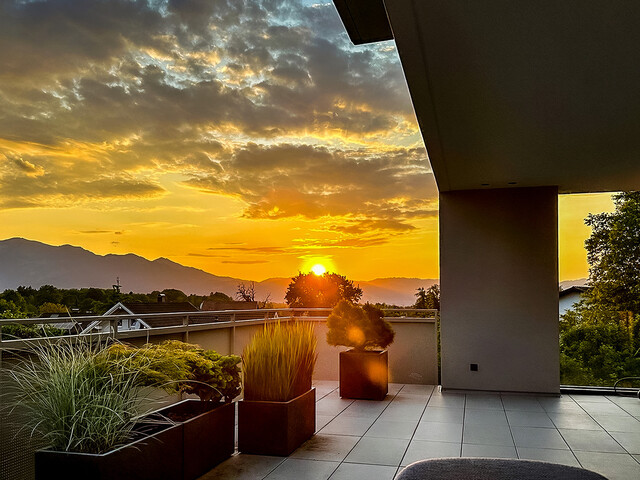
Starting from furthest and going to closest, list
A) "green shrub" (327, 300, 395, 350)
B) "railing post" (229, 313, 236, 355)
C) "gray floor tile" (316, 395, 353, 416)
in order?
1. "green shrub" (327, 300, 395, 350)
2. "railing post" (229, 313, 236, 355)
3. "gray floor tile" (316, 395, 353, 416)

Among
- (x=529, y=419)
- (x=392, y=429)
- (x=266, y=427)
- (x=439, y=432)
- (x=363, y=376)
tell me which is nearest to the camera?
(x=266, y=427)

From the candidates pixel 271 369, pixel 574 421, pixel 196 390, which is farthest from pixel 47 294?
pixel 574 421

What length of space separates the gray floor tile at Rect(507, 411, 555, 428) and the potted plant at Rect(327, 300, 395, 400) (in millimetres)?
1660

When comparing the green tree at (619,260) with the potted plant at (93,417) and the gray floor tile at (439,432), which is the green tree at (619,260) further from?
the potted plant at (93,417)

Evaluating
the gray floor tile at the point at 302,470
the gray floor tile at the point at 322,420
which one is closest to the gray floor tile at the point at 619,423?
the gray floor tile at the point at 322,420

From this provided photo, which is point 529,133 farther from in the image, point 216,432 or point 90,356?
point 90,356

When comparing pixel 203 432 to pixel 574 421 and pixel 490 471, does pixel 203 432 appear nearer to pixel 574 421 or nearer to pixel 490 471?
pixel 490 471

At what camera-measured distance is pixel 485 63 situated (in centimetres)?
385

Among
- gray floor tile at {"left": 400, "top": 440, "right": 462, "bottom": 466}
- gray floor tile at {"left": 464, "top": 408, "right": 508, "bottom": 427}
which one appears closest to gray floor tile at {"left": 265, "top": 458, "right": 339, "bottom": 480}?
gray floor tile at {"left": 400, "top": 440, "right": 462, "bottom": 466}

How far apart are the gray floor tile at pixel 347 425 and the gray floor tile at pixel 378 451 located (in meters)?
0.29

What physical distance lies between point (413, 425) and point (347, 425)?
66cm

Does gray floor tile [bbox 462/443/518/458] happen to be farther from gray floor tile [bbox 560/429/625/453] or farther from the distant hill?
the distant hill

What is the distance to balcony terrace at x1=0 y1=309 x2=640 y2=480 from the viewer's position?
14.4ft

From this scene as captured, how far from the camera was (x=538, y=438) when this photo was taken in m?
5.47
